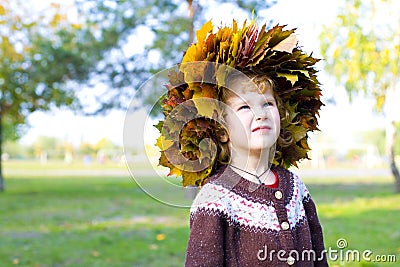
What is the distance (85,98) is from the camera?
1524 cm

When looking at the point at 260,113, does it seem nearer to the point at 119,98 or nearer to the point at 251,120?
the point at 251,120

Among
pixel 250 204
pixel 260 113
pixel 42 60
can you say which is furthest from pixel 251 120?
pixel 42 60

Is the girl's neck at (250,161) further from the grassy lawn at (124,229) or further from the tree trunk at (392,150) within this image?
the tree trunk at (392,150)

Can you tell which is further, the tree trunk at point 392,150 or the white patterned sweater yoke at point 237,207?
the tree trunk at point 392,150

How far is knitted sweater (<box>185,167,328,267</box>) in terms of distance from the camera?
1.84m

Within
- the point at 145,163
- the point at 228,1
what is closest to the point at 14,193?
the point at 228,1

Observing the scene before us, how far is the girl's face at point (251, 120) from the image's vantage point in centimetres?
195

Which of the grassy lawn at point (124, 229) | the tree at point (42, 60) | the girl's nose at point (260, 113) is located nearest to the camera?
the girl's nose at point (260, 113)

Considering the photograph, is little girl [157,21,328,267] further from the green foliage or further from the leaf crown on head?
the green foliage

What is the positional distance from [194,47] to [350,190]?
14.4 meters

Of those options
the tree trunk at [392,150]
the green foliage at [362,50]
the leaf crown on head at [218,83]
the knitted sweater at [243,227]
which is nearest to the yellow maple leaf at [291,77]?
the leaf crown on head at [218,83]

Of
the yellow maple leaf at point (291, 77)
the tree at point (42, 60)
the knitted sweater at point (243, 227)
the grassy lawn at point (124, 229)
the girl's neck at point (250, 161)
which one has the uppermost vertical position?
the tree at point (42, 60)

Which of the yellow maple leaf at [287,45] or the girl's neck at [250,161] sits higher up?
the yellow maple leaf at [287,45]

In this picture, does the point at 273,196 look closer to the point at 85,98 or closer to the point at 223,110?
the point at 223,110
